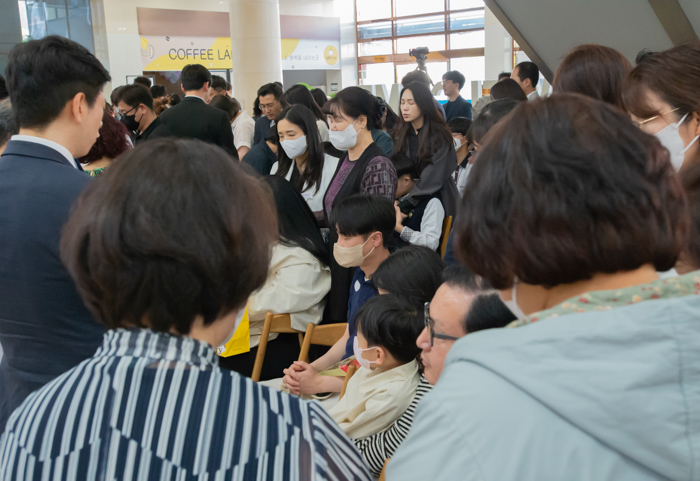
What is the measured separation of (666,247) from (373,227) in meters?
1.83

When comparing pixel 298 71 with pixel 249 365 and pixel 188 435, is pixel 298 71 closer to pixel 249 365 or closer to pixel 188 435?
pixel 249 365

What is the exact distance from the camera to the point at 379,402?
5.42 feet

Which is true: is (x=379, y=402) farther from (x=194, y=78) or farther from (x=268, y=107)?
(x=268, y=107)

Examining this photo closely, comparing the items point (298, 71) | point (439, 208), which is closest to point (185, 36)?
point (298, 71)

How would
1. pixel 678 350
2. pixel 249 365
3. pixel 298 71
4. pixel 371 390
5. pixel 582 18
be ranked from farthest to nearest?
pixel 298 71
pixel 582 18
pixel 249 365
pixel 371 390
pixel 678 350

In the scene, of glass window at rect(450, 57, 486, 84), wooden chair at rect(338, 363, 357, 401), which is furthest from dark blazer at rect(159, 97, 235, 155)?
glass window at rect(450, 57, 486, 84)

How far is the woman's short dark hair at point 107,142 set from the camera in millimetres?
2596

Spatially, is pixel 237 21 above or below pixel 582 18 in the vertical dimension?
above

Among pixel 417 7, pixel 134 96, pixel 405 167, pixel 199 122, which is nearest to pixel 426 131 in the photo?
pixel 405 167

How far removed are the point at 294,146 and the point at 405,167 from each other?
725 millimetres

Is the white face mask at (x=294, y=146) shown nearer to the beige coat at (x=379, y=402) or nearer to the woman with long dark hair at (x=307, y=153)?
the woman with long dark hair at (x=307, y=153)

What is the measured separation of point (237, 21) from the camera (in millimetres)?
10172

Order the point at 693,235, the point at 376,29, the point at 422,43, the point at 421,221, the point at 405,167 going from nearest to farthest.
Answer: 1. the point at 693,235
2. the point at 421,221
3. the point at 405,167
4. the point at 422,43
5. the point at 376,29

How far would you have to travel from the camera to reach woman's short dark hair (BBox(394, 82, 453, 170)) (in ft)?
11.7
